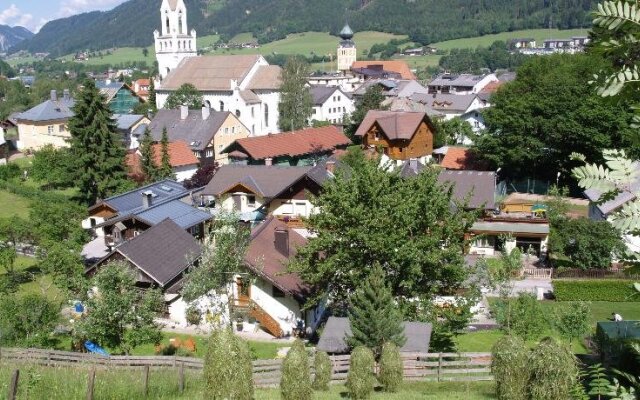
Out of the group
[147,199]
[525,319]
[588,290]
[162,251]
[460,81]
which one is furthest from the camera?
[460,81]

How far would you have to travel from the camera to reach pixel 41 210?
33.1 metres

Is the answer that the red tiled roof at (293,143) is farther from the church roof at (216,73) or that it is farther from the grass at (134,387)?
the grass at (134,387)

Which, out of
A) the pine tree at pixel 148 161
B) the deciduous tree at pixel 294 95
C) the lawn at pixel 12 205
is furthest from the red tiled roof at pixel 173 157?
the deciduous tree at pixel 294 95

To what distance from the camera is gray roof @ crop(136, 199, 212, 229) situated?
112 ft

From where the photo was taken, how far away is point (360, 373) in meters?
14.4

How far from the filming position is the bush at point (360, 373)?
47.0 ft

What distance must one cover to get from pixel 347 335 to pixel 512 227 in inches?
772

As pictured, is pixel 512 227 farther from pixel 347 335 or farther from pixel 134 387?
pixel 134 387

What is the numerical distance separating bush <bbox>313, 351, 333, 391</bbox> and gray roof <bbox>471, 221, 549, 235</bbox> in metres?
20.2

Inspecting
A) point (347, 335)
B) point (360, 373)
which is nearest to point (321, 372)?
point (360, 373)

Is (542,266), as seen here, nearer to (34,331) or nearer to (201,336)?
(201,336)

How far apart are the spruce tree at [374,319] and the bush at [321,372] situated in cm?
243

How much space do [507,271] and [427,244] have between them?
6060 mm

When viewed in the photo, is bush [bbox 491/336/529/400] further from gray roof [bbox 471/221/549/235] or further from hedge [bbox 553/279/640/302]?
gray roof [bbox 471/221/549/235]
